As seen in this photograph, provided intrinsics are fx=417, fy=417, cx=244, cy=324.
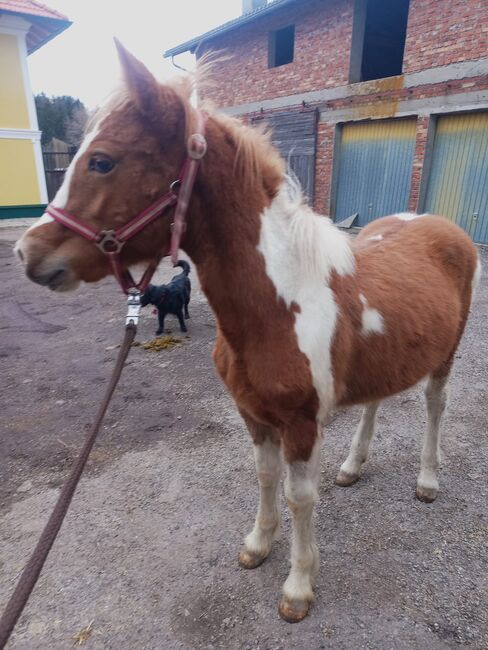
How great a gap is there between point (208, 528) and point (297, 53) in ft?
45.6

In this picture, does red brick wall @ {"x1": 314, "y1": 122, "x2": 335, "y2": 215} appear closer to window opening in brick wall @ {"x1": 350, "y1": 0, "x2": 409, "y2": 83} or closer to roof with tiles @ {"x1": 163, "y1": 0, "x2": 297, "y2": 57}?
window opening in brick wall @ {"x1": 350, "y1": 0, "x2": 409, "y2": 83}

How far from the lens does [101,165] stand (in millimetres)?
1376

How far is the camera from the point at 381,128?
11289mm

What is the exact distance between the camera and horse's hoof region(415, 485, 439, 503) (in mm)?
2818

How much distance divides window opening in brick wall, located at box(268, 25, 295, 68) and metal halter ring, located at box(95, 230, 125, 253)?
14.8 metres

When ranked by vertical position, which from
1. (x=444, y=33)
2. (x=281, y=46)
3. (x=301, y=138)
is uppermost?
(x=281, y=46)

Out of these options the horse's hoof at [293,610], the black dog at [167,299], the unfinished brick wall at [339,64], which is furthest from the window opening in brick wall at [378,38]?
the horse's hoof at [293,610]

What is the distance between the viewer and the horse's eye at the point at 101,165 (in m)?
1.37

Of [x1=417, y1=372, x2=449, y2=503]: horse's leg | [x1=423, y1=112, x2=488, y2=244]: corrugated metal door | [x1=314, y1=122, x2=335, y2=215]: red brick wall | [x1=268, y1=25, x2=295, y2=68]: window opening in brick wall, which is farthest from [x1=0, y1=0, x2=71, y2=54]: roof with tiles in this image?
[x1=417, y1=372, x2=449, y2=503]: horse's leg

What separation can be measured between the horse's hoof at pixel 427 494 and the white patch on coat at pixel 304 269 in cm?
155

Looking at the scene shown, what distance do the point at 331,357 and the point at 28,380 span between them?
378 cm

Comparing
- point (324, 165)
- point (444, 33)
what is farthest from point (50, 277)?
Answer: point (324, 165)

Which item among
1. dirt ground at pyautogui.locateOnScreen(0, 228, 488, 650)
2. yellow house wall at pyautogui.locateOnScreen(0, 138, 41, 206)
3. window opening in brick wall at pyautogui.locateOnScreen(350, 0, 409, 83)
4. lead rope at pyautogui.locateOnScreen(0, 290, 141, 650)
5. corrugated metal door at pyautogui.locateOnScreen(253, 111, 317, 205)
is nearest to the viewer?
lead rope at pyautogui.locateOnScreen(0, 290, 141, 650)

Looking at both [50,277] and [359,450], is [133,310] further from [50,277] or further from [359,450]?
[359,450]
